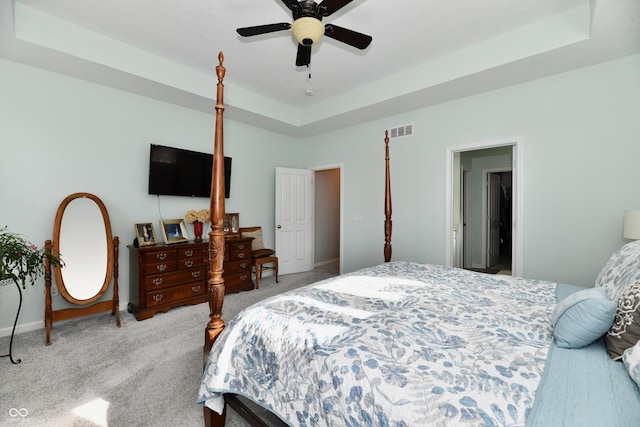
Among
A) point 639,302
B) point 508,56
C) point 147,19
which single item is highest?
point 147,19

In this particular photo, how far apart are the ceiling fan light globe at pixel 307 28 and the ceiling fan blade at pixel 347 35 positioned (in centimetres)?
12

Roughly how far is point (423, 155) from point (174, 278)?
12.0 ft

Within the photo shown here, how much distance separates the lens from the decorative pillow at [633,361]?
0.88 m

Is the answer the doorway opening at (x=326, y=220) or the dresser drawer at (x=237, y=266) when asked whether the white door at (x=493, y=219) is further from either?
the dresser drawer at (x=237, y=266)

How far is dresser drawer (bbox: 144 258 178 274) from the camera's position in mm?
3234

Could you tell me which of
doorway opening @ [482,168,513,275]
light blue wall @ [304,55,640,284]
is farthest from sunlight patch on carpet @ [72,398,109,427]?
doorway opening @ [482,168,513,275]

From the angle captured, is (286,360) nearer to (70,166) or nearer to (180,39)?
(180,39)

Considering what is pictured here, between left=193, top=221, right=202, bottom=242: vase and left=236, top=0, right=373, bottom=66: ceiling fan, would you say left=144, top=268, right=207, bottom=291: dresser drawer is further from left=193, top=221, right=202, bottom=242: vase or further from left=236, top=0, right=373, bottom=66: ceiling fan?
left=236, top=0, right=373, bottom=66: ceiling fan

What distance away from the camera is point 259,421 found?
1423mm

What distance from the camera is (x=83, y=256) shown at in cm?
298

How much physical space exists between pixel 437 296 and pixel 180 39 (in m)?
3.30

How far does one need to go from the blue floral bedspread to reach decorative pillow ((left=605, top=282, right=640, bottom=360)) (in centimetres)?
19

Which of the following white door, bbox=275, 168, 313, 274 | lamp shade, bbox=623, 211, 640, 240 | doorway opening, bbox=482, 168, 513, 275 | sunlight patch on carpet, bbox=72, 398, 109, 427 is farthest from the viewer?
doorway opening, bbox=482, 168, 513, 275

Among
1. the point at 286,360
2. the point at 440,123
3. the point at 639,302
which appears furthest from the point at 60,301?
the point at 440,123
